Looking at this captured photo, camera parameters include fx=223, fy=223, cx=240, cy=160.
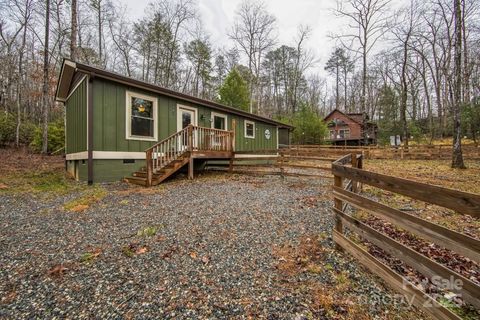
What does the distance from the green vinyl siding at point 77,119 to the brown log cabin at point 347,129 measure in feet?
91.7

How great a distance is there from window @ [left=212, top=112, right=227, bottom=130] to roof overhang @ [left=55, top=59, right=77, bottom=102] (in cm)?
602

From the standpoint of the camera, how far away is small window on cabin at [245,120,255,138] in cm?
1432

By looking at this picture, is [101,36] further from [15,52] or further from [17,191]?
[17,191]

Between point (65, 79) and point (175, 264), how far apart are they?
10.9 meters

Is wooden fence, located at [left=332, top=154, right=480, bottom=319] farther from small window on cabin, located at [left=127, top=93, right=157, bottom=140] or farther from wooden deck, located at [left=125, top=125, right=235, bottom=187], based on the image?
small window on cabin, located at [left=127, top=93, right=157, bottom=140]

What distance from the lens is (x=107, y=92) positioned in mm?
7664

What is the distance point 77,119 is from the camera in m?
9.20

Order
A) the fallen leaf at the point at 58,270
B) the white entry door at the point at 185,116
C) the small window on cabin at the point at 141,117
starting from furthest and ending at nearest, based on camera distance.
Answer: the white entry door at the point at 185,116 → the small window on cabin at the point at 141,117 → the fallen leaf at the point at 58,270

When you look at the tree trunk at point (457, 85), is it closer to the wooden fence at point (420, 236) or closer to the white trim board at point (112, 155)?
the wooden fence at point (420, 236)

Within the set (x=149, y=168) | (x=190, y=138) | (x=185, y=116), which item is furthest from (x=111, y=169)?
(x=185, y=116)

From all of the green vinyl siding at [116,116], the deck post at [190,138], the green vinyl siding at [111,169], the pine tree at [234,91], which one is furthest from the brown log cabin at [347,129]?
the green vinyl siding at [111,169]

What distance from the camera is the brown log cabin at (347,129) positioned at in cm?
3074

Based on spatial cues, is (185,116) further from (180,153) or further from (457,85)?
(457,85)

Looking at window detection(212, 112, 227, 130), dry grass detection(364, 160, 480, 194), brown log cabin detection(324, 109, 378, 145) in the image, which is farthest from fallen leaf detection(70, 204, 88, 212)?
brown log cabin detection(324, 109, 378, 145)
